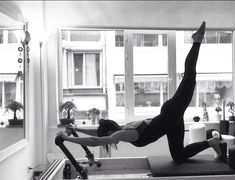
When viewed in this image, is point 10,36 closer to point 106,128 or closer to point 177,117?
point 106,128

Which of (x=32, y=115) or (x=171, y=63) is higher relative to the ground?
(x=171, y=63)

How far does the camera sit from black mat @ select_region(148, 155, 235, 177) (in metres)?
2.32

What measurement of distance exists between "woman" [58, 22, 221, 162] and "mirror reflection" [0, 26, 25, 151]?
83 cm

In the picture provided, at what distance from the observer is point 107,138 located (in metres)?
2.21

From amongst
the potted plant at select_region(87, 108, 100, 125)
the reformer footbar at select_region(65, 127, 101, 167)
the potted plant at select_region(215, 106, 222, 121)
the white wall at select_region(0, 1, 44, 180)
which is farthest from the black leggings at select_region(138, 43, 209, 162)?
the potted plant at select_region(215, 106, 222, 121)

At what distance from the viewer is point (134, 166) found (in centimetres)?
280

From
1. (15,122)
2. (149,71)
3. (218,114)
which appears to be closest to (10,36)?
(15,122)

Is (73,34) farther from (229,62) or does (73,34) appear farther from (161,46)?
(229,62)

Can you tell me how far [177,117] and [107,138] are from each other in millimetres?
669

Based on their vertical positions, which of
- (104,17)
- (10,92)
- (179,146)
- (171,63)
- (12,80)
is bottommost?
(179,146)

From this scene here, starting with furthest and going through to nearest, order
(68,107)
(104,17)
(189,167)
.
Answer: (104,17), (68,107), (189,167)

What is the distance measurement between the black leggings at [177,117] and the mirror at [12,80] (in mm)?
1366

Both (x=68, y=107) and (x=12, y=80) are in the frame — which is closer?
(x=12, y=80)

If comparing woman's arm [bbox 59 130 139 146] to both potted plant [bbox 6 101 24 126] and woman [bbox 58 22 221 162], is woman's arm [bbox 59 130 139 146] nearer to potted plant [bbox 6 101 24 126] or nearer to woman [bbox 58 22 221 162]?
woman [bbox 58 22 221 162]
